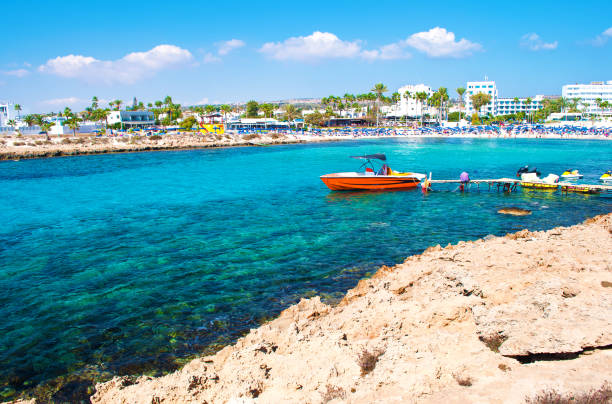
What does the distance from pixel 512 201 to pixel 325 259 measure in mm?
20176

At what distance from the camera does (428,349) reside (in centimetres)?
827

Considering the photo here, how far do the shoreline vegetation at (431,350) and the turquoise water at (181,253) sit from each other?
9.30 ft

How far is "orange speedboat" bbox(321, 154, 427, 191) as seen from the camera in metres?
34.4

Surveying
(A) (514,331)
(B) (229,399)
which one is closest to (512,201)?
(A) (514,331)

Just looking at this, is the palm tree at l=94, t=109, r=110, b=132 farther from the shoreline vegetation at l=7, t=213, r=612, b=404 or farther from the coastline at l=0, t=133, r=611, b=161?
the shoreline vegetation at l=7, t=213, r=612, b=404

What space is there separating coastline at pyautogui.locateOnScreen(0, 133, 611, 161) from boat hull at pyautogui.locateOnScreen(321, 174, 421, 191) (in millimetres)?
72001

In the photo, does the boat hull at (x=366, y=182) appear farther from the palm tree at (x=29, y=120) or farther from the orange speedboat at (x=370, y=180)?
the palm tree at (x=29, y=120)

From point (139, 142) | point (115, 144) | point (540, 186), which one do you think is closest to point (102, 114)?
point (139, 142)

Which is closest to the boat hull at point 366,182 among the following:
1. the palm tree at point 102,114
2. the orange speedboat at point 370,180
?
the orange speedboat at point 370,180

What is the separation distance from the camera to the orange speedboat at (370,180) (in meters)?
34.4

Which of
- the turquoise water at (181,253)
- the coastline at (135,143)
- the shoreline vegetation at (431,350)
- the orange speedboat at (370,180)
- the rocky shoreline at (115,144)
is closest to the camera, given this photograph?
the shoreline vegetation at (431,350)

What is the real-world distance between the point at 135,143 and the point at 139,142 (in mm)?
1606

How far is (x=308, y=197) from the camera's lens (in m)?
34.7

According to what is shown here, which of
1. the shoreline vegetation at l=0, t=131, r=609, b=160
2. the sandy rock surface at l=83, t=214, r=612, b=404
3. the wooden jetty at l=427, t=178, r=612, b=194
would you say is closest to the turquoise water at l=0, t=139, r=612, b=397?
the wooden jetty at l=427, t=178, r=612, b=194
